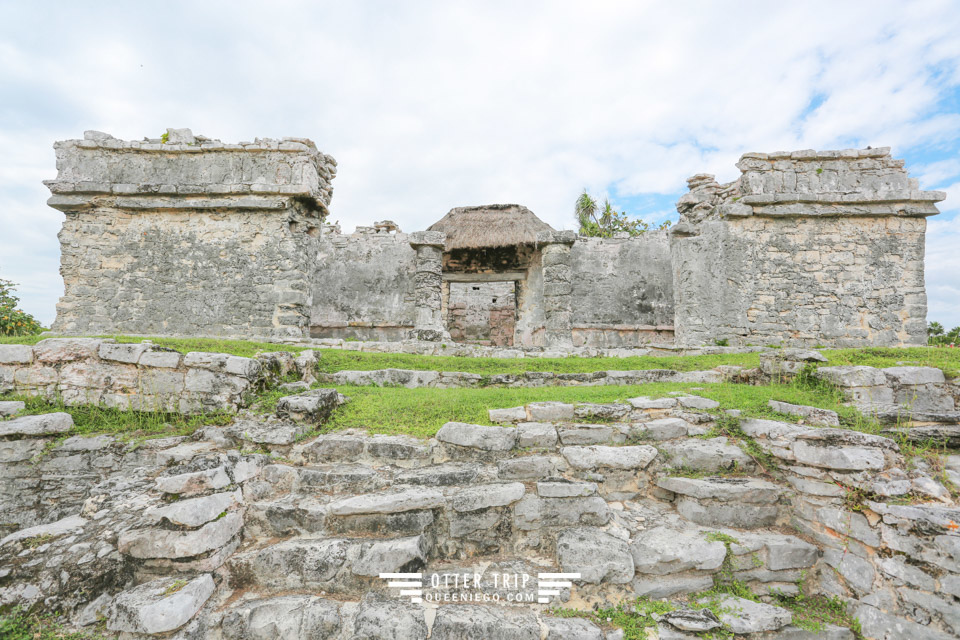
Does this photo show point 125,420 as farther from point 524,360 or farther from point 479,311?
point 479,311

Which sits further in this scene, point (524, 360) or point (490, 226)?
point (490, 226)

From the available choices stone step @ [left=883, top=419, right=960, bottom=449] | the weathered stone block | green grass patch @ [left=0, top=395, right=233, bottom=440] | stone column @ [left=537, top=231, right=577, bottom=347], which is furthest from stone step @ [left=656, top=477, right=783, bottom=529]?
stone column @ [left=537, top=231, right=577, bottom=347]

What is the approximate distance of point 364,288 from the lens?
12.3m

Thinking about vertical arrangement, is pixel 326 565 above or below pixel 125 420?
below

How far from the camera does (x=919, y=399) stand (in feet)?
13.1

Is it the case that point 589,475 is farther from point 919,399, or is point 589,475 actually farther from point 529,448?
point 919,399

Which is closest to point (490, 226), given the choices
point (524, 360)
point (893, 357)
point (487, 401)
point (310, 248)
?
point (310, 248)

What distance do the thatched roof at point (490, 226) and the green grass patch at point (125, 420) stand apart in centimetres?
857

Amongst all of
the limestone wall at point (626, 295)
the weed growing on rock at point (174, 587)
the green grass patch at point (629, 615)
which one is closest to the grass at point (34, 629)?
the weed growing on rock at point (174, 587)

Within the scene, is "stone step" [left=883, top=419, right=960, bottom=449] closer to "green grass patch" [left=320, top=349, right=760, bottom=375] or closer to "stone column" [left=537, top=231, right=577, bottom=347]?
"green grass patch" [left=320, top=349, right=760, bottom=375]

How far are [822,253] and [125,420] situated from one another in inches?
493

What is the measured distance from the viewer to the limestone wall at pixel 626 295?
12.2 meters

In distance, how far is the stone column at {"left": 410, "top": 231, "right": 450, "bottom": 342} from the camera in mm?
9836

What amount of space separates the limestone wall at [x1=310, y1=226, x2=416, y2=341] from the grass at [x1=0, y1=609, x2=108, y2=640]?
978 centimetres
